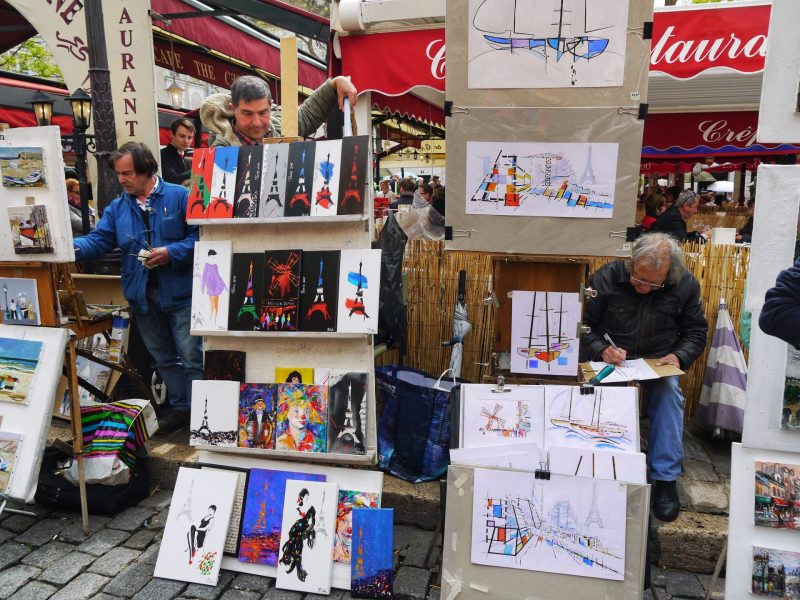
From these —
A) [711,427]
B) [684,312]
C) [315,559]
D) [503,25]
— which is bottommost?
[315,559]

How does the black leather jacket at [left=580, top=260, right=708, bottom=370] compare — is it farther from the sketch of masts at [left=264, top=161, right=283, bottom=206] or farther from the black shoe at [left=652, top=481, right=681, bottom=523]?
the sketch of masts at [left=264, top=161, right=283, bottom=206]

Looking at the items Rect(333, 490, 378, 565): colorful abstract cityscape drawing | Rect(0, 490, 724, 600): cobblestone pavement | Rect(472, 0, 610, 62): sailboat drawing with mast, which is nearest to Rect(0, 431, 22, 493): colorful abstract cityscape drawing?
Rect(0, 490, 724, 600): cobblestone pavement

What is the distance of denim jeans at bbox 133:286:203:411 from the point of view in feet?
11.0

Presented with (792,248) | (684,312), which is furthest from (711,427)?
(792,248)

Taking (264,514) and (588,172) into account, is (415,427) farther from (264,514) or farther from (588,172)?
(588,172)

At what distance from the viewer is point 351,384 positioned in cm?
254

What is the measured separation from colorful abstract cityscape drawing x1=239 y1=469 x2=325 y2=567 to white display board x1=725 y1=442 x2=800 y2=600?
157cm

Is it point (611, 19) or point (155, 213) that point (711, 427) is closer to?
point (611, 19)

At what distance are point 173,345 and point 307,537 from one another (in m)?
1.64

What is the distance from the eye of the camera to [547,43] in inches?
87.8

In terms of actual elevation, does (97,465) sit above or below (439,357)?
below

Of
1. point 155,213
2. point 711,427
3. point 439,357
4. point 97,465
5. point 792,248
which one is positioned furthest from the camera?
point 439,357

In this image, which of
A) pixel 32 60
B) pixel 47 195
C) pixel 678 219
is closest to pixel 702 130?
pixel 678 219

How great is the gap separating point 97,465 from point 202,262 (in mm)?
1218
